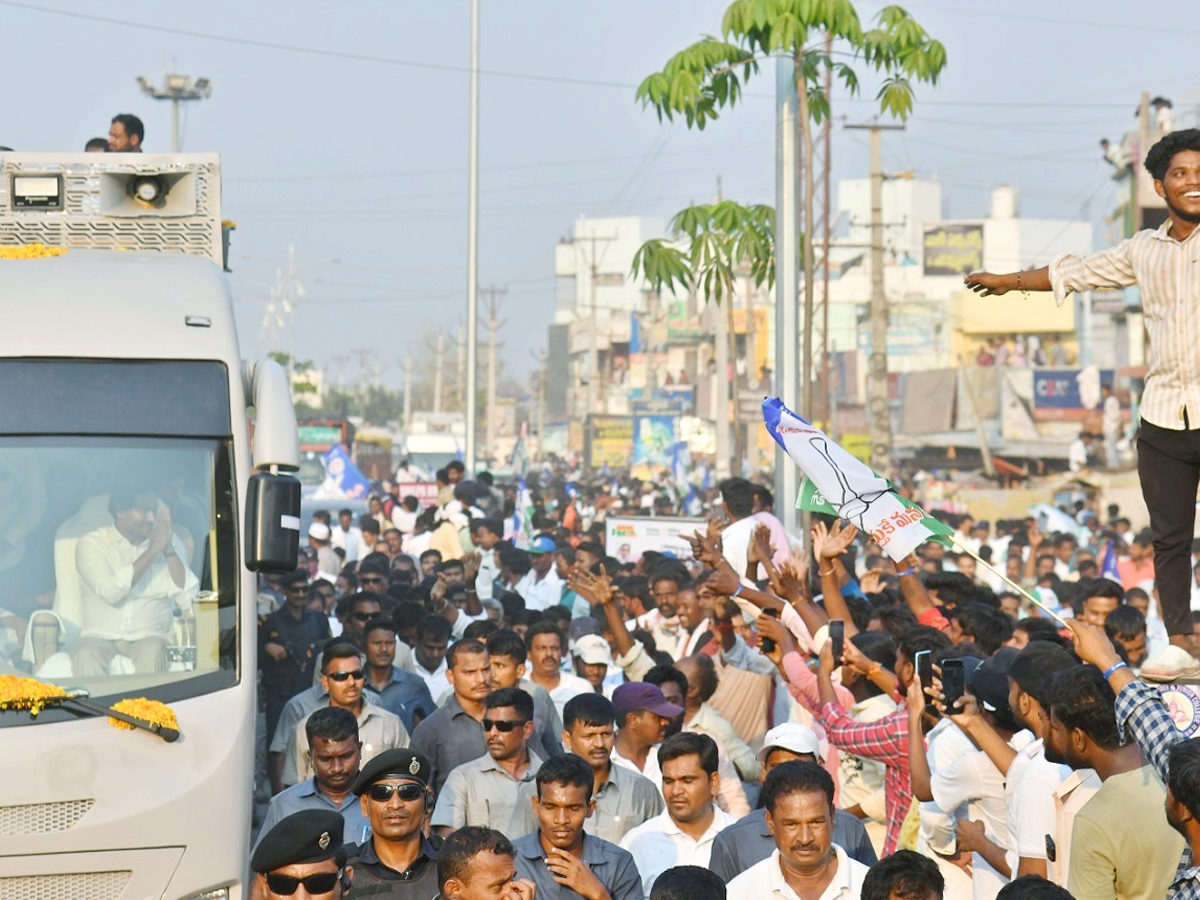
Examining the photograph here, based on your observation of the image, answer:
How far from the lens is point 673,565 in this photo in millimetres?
11828

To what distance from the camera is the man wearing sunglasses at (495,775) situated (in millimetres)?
7301

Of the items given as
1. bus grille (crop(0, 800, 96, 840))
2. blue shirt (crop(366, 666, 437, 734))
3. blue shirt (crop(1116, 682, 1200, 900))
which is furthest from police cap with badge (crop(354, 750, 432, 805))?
blue shirt (crop(366, 666, 437, 734))

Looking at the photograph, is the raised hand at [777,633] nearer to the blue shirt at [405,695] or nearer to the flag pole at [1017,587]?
the flag pole at [1017,587]

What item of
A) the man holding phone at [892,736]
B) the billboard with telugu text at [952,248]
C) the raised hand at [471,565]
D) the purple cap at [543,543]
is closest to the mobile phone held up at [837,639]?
the man holding phone at [892,736]

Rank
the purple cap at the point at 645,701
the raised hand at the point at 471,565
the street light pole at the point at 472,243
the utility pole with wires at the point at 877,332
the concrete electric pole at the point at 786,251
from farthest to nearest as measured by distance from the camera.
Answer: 1. the utility pole with wires at the point at 877,332
2. the street light pole at the point at 472,243
3. the raised hand at the point at 471,565
4. the concrete electric pole at the point at 786,251
5. the purple cap at the point at 645,701

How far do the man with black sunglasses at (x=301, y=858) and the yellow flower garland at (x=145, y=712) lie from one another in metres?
0.77

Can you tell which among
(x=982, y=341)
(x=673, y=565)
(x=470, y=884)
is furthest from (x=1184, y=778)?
(x=982, y=341)

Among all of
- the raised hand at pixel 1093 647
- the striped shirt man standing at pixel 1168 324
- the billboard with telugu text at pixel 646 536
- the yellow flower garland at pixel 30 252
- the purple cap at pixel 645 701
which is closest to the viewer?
the raised hand at pixel 1093 647

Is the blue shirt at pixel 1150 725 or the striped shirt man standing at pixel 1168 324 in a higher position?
the striped shirt man standing at pixel 1168 324

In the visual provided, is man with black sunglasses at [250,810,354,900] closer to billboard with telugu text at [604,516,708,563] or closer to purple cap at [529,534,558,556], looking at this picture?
billboard with telugu text at [604,516,708,563]

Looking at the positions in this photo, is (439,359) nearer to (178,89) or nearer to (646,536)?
(178,89)

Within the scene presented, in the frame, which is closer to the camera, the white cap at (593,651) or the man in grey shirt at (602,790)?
the man in grey shirt at (602,790)

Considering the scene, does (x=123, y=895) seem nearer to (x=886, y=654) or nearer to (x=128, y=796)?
(x=128, y=796)

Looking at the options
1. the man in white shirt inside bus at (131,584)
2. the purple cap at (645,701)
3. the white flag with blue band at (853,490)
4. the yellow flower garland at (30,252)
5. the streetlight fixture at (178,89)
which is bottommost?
the purple cap at (645,701)
